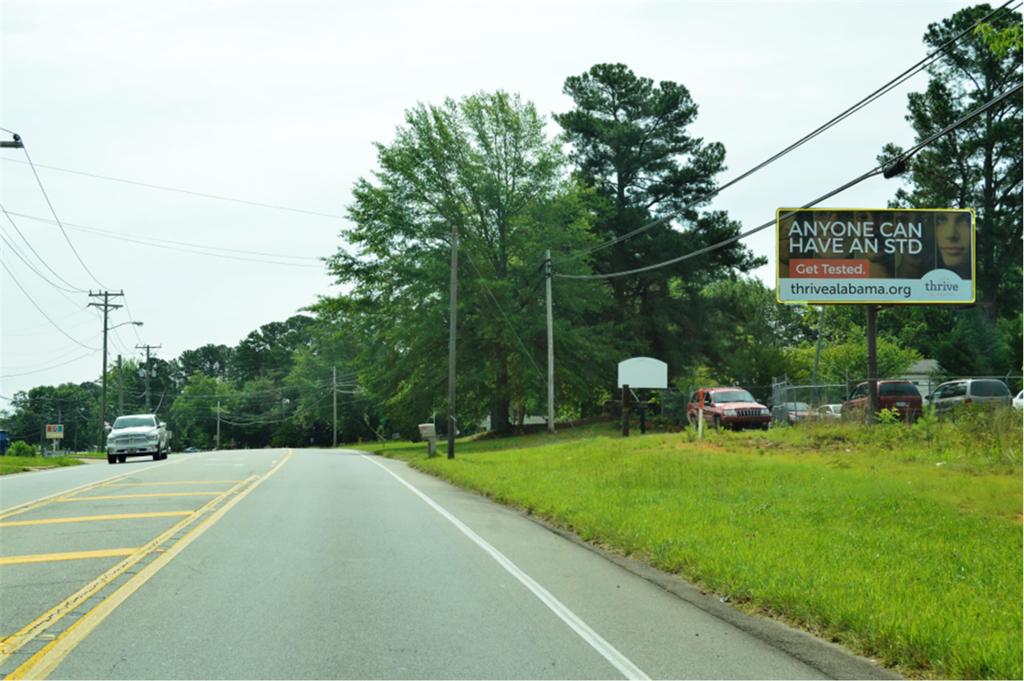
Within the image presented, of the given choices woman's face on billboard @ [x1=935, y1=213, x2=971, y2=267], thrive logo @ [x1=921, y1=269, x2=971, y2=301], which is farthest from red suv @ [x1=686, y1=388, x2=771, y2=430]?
woman's face on billboard @ [x1=935, y1=213, x2=971, y2=267]

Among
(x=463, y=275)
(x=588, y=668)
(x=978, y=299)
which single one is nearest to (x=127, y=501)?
(x=588, y=668)

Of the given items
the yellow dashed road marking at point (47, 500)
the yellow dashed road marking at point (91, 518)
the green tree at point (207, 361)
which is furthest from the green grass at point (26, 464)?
the green tree at point (207, 361)

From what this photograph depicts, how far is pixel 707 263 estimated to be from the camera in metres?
60.1

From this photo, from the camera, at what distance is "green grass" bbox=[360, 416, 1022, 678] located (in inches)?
316

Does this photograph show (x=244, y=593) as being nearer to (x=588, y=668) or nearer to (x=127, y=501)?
(x=588, y=668)

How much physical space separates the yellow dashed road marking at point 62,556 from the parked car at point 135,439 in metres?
28.9

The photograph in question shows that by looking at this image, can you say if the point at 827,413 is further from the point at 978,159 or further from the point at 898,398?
the point at 978,159

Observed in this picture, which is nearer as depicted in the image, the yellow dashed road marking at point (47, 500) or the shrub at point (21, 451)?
the yellow dashed road marking at point (47, 500)

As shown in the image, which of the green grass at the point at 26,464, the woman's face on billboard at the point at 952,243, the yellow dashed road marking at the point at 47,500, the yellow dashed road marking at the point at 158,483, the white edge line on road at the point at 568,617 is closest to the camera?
the white edge line on road at the point at 568,617

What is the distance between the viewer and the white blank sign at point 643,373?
139ft

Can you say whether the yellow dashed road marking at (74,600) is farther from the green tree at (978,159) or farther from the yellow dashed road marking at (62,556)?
the green tree at (978,159)

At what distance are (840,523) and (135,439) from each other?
32628mm

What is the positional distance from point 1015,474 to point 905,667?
11.5m

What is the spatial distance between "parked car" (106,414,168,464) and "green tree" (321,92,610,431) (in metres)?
13.1
